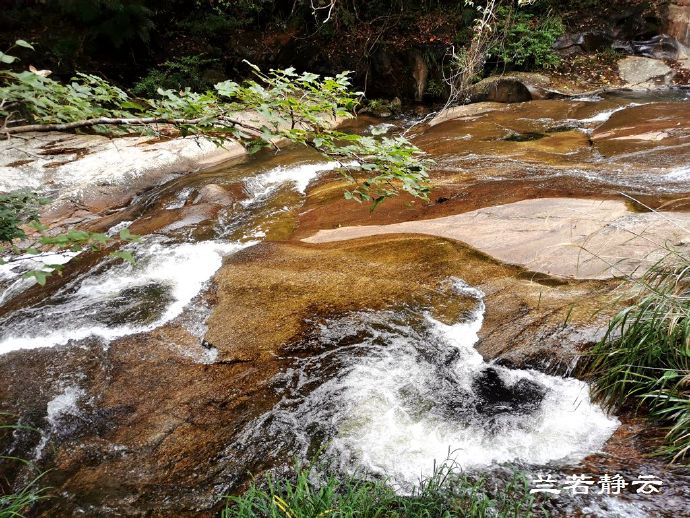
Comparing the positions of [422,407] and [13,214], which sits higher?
[13,214]

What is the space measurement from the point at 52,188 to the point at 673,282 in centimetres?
887

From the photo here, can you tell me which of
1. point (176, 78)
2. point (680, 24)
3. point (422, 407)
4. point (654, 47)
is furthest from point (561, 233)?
point (680, 24)

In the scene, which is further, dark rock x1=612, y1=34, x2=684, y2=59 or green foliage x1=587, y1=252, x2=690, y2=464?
dark rock x1=612, y1=34, x2=684, y2=59

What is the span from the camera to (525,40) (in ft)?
47.7

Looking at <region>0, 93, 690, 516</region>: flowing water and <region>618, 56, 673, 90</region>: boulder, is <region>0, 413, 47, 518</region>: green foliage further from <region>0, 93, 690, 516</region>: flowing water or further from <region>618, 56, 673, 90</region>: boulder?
<region>618, 56, 673, 90</region>: boulder

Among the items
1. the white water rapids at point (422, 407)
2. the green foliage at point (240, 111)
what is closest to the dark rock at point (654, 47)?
the white water rapids at point (422, 407)

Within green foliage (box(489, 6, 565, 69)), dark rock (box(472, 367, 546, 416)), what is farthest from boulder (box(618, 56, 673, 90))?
dark rock (box(472, 367, 546, 416))

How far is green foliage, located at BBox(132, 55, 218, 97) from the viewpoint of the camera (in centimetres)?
1347

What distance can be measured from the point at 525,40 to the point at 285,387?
1442cm

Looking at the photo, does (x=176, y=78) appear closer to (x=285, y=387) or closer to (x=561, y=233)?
(x=561, y=233)

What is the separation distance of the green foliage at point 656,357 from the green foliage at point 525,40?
40.6 feet

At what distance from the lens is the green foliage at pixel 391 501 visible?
2373 millimetres

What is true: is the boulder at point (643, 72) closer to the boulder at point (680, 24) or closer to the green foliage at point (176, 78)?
the boulder at point (680, 24)

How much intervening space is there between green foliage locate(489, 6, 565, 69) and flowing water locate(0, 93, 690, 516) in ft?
30.0
